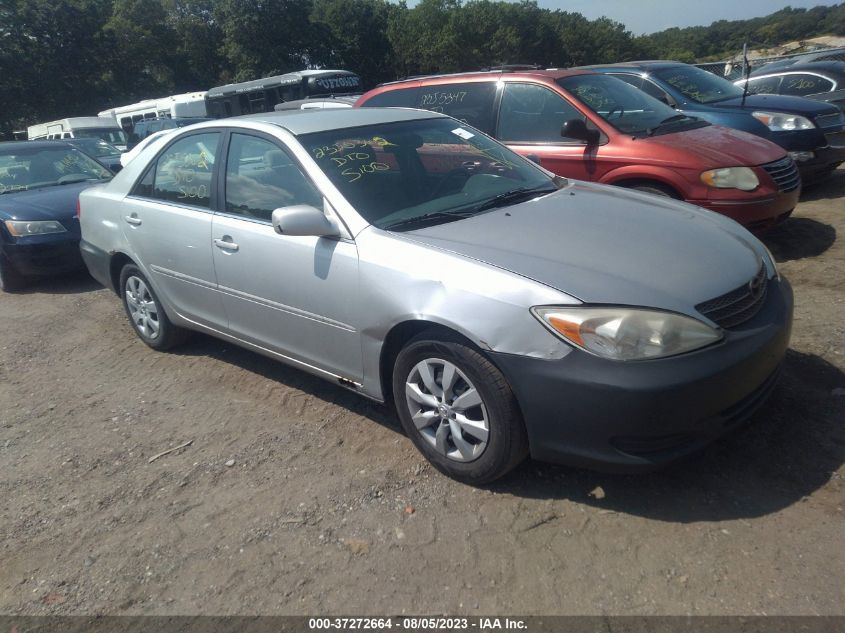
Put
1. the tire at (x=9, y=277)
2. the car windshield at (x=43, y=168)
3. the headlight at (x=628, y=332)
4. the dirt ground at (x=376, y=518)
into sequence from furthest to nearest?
the car windshield at (x=43, y=168), the tire at (x=9, y=277), the headlight at (x=628, y=332), the dirt ground at (x=376, y=518)

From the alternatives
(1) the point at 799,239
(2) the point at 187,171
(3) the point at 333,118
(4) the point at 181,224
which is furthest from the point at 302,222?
(1) the point at 799,239

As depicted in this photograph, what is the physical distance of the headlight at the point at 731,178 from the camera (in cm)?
543

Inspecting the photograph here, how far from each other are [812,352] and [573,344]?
2.14 metres

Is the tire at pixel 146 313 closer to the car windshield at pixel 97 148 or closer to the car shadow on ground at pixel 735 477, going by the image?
the car shadow on ground at pixel 735 477

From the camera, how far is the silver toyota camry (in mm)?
2662

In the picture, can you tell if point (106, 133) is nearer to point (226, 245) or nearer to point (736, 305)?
point (226, 245)

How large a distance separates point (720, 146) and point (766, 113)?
2.50 metres

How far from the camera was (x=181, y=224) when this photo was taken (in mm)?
4363

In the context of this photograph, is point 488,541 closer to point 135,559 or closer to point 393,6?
point 135,559

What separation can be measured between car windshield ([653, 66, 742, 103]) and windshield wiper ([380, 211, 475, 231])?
18.9 feet

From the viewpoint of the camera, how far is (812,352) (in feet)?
13.0

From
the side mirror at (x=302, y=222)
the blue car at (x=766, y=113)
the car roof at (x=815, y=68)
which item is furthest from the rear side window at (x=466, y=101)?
the car roof at (x=815, y=68)

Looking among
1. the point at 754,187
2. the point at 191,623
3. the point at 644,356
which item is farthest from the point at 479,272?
the point at 754,187

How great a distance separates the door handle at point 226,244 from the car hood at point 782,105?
6163mm
